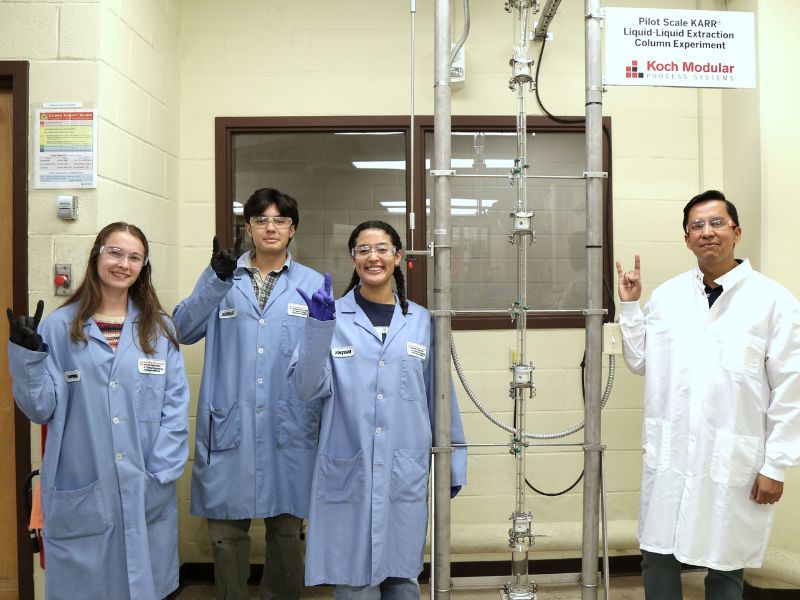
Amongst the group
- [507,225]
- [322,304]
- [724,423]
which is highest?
[507,225]

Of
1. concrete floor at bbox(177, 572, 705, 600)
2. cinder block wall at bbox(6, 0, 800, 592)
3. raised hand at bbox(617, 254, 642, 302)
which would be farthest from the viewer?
cinder block wall at bbox(6, 0, 800, 592)

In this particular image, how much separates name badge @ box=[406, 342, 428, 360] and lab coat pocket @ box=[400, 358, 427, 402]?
2 cm

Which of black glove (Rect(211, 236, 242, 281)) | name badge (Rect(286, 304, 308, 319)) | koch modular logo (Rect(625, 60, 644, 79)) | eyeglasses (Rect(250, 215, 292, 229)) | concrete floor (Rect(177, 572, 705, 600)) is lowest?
concrete floor (Rect(177, 572, 705, 600))

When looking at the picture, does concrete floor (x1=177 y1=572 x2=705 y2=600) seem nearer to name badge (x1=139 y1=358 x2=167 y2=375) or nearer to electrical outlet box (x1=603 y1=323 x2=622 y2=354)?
electrical outlet box (x1=603 y1=323 x2=622 y2=354)

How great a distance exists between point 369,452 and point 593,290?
0.82m

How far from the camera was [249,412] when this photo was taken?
2.17m

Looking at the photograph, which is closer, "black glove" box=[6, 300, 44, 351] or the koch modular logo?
"black glove" box=[6, 300, 44, 351]

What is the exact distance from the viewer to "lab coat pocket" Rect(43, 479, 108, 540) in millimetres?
1717

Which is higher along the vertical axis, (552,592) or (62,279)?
(62,279)

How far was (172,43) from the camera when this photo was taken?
2.84m

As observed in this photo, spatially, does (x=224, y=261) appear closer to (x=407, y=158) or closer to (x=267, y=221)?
(x=267, y=221)

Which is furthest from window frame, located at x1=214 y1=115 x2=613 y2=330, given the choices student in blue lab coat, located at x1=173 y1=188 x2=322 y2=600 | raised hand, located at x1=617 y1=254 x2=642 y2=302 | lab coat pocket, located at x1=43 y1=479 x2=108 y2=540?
lab coat pocket, located at x1=43 y1=479 x2=108 y2=540

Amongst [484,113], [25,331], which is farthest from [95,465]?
[484,113]

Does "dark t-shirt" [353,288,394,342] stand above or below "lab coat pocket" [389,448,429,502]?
above
